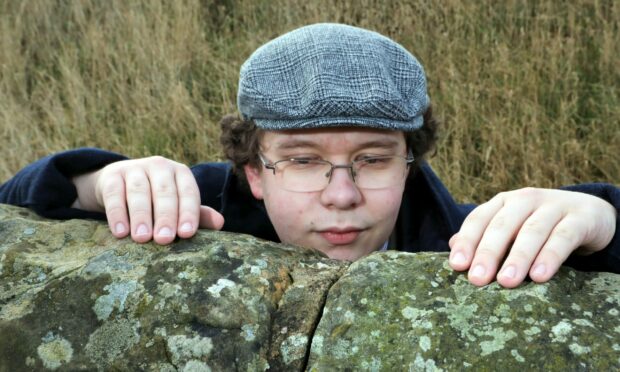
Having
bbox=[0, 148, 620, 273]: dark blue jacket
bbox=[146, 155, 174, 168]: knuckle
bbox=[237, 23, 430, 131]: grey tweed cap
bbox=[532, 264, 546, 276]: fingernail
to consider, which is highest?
bbox=[237, 23, 430, 131]: grey tweed cap

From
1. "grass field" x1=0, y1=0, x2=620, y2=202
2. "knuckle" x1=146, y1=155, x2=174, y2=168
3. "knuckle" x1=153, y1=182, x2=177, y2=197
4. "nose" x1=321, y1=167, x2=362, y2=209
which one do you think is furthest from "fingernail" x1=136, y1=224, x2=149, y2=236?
"grass field" x1=0, y1=0, x2=620, y2=202

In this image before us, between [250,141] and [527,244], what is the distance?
3.92 feet

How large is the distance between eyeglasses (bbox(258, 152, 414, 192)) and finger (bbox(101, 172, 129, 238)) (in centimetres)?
53

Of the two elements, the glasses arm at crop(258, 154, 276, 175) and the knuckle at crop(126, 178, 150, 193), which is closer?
the knuckle at crop(126, 178, 150, 193)

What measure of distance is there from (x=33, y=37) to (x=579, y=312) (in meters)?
6.12

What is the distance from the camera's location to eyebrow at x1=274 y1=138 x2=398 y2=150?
2.15 metres

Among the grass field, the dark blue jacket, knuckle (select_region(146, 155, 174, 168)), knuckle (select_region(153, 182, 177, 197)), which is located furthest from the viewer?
the grass field

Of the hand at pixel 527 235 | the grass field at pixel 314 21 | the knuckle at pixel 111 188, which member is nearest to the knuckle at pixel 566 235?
the hand at pixel 527 235

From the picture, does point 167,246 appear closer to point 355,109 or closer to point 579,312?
point 355,109

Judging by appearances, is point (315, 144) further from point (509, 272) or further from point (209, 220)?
point (509, 272)

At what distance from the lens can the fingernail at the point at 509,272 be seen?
1392 millimetres

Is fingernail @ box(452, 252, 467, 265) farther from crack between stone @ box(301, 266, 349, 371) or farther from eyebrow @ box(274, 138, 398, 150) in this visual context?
eyebrow @ box(274, 138, 398, 150)

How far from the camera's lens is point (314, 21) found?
5.69 metres

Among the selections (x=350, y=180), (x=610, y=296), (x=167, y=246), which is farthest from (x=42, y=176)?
(x=610, y=296)
